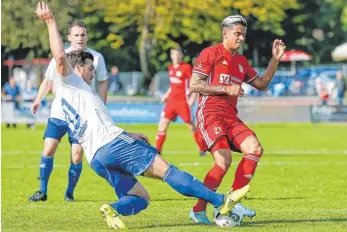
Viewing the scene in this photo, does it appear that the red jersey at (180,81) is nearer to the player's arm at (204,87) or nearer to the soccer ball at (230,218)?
the player's arm at (204,87)

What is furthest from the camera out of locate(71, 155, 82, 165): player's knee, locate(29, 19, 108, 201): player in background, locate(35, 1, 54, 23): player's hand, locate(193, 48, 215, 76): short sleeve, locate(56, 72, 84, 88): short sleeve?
locate(71, 155, 82, 165): player's knee

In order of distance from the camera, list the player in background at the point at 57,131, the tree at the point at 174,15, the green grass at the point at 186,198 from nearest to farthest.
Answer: the green grass at the point at 186,198 < the player in background at the point at 57,131 < the tree at the point at 174,15

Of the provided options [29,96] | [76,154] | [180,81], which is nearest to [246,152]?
[76,154]

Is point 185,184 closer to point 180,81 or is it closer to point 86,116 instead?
point 86,116

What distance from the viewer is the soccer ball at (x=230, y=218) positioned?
10047 millimetres

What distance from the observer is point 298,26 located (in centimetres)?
6819

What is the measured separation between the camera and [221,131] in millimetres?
10641

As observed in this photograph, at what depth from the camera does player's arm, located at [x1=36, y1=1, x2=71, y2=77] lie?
921 centimetres

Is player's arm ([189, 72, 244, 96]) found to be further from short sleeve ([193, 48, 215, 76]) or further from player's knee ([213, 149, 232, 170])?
player's knee ([213, 149, 232, 170])

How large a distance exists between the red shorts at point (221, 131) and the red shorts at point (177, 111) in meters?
Answer: 10.2

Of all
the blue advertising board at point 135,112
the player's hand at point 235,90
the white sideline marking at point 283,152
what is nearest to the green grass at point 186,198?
the white sideline marking at point 283,152

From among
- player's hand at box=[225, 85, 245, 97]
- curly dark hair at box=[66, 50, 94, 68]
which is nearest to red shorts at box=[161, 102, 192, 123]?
player's hand at box=[225, 85, 245, 97]

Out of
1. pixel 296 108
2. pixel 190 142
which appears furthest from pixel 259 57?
pixel 190 142

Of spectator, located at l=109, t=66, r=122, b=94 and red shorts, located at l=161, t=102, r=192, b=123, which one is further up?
A: red shorts, located at l=161, t=102, r=192, b=123
